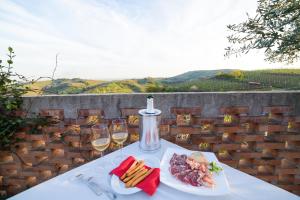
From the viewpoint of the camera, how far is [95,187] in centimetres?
81

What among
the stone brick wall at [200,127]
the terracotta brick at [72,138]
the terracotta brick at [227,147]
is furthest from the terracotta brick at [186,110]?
the terracotta brick at [72,138]

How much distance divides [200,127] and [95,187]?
3.59 feet

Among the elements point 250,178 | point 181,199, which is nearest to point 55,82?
point 181,199

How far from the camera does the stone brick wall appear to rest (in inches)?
62.6

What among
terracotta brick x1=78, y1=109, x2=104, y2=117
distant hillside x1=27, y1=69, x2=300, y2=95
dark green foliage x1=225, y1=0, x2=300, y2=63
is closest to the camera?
dark green foliage x1=225, y1=0, x2=300, y2=63

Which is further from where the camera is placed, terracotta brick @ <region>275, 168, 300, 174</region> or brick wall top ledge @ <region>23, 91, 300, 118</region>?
terracotta brick @ <region>275, 168, 300, 174</region>

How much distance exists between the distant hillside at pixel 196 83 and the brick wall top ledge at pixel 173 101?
26 cm

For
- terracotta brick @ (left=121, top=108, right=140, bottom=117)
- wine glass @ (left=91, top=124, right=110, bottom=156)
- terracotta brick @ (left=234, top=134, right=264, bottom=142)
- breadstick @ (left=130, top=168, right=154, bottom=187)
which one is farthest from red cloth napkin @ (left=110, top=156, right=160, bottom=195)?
terracotta brick @ (left=234, top=134, right=264, bottom=142)

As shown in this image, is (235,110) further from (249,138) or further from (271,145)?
(271,145)

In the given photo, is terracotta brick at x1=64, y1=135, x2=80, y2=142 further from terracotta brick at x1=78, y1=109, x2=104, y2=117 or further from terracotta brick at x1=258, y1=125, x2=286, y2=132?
terracotta brick at x1=258, y1=125, x2=286, y2=132

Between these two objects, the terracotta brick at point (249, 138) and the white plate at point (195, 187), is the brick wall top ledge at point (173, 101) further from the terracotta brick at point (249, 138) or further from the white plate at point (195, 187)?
the white plate at point (195, 187)

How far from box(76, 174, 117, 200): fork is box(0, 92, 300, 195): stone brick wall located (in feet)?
2.58

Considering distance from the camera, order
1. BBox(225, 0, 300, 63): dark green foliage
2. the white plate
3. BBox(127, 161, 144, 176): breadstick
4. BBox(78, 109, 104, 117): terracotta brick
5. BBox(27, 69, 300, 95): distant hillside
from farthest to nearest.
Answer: BBox(27, 69, 300, 95): distant hillside, BBox(78, 109, 104, 117): terracotta brick, BBox(225, 0, 300, 63): dark green foliage, BBox(127, 161, 144, 176): breadstick, the white plate

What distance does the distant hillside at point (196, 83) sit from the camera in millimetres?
1888
